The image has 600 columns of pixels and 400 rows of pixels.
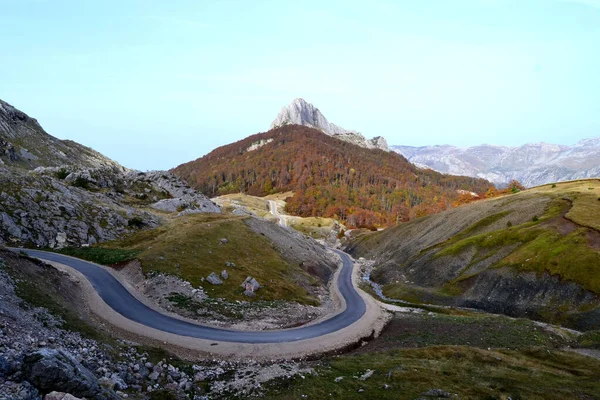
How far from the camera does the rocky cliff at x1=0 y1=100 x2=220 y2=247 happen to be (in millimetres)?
65250

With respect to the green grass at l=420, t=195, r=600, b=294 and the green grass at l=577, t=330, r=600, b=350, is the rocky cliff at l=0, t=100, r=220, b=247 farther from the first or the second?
the green grass at l=577, t=330, r=600, b=350

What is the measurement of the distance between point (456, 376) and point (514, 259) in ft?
178

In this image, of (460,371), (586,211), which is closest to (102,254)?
(460,371)

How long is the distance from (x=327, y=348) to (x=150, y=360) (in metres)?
23.4

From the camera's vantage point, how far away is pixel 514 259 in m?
74.4

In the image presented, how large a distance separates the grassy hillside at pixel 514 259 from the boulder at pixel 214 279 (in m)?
47.9

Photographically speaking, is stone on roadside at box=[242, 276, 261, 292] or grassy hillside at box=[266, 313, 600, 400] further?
stone on roadside at box=[242, 276, 261, 292]

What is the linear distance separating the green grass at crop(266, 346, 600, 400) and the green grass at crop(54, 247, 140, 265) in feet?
144

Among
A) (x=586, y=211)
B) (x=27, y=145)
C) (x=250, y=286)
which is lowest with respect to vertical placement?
(x=250, y=286)

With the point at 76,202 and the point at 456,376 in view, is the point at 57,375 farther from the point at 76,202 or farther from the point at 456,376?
the point at 76,202

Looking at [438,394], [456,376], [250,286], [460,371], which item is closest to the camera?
[438,394]

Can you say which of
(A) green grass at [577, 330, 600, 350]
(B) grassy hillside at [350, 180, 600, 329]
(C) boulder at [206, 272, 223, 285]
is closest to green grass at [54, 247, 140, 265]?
(C) boulder at [206, 272, 223, 285]

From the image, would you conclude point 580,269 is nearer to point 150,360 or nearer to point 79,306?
point 150,360

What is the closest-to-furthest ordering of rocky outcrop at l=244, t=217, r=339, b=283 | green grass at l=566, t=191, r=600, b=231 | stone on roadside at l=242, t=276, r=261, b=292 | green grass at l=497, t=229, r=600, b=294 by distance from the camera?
stone on roadside at l=242, t=276, r=261, b=292
green grass at l=497, t=229, r=600, b=294
green grass at l=566, t=191, r=600, b=231
rocky outcrop at l=244, t=217, r=339, b=283
